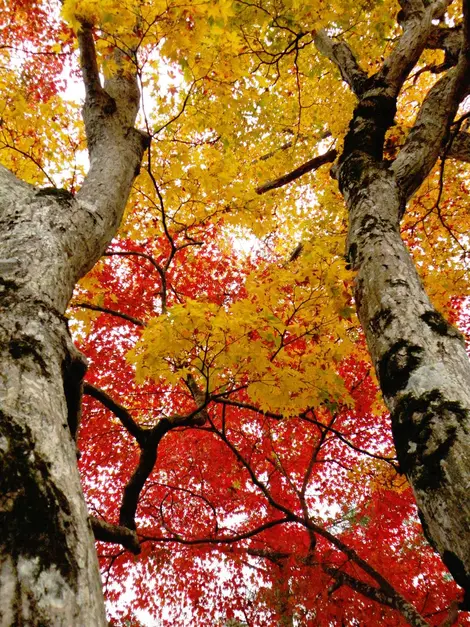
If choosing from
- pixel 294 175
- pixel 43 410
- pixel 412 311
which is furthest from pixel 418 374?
pixel 294 175

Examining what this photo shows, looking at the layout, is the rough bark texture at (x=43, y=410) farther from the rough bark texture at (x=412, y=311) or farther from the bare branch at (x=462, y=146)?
the bare branch at (x=462, y=146)

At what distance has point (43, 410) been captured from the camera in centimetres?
124

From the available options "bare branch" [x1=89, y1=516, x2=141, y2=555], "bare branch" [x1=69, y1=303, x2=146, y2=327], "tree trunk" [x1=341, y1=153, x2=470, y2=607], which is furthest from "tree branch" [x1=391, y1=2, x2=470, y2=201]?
"bare branch" [x1=89, y1=516, x2=141, y2=555]

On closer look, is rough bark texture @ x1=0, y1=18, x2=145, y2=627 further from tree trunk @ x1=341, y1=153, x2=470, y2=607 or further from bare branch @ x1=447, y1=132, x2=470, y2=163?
bare branch @ x1=447, y1=132, x2=470, y2=163

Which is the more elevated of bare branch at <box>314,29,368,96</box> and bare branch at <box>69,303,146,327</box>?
bare branch at <box>314,29,368,96</box>

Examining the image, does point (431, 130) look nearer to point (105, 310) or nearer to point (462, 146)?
point (462, 146)

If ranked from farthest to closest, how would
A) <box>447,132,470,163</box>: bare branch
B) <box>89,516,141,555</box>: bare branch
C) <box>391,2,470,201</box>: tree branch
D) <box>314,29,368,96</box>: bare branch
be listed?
<box>447,132,470,163</box>: bare branch, <box>314,29,368,96</box>: bare branch, <box>391,2,470,201</box>: tree branch, <box>89,516,141,555</box>: bare branch

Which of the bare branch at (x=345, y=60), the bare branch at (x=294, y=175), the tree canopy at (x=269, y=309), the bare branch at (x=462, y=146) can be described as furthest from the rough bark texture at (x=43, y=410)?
the bare branch at (x=462, y=146)

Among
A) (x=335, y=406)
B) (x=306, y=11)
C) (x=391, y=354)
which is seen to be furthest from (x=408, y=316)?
(x=306, y=11)

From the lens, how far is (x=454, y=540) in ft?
4.50

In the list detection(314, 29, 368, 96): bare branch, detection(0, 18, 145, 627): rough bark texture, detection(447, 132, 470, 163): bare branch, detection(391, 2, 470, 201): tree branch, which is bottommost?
detection(0, 18, 145, 627): rough bark texture

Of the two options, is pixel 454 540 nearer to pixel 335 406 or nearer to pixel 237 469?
pixel 335 406

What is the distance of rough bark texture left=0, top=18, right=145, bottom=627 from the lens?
821 millimetres

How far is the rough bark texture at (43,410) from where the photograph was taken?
0.82 meters
